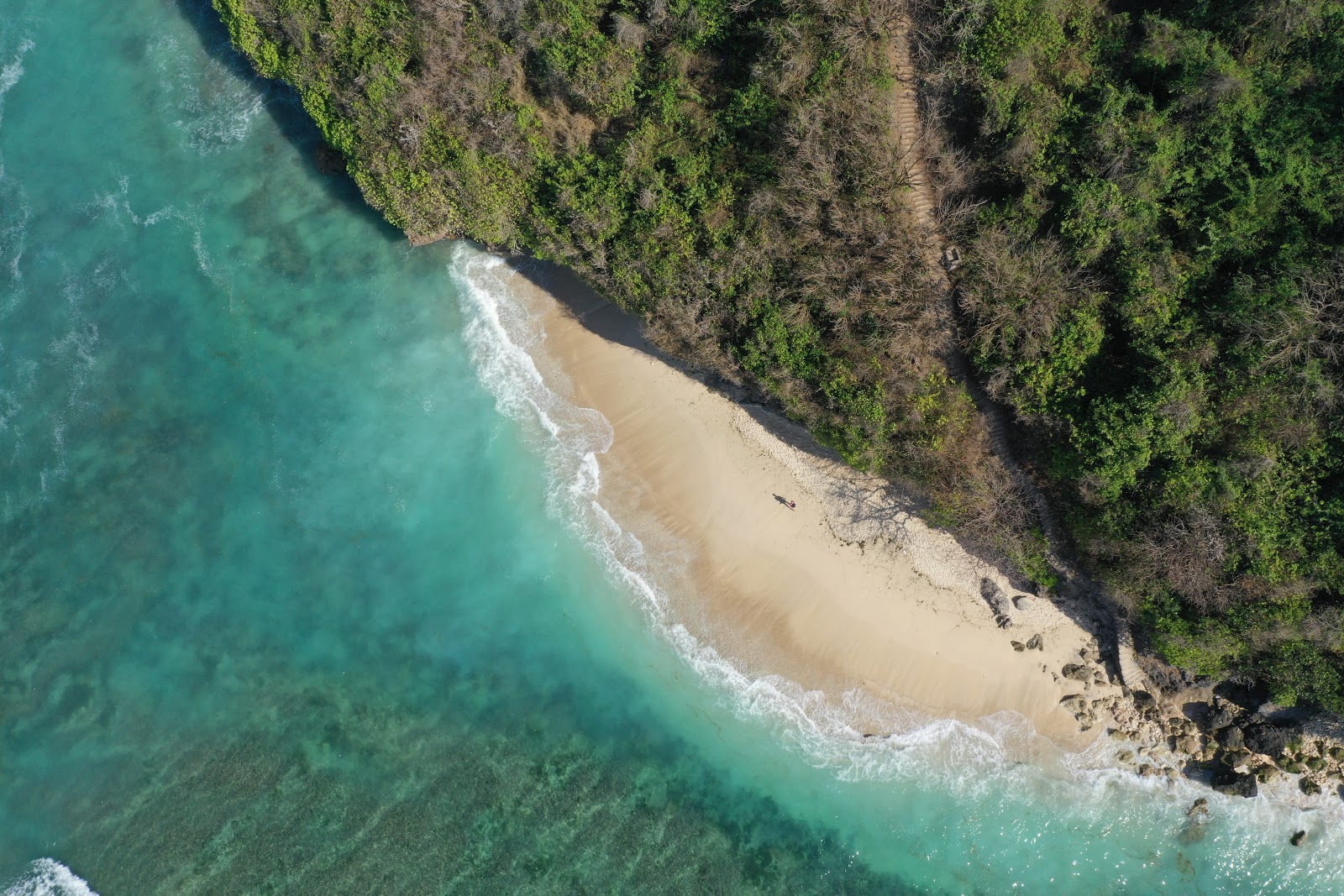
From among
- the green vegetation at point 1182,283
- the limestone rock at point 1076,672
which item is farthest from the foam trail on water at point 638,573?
the green vegetation at point 1182,283

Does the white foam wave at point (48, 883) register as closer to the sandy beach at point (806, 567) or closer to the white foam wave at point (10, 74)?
the sandy beach at point (806, 567)

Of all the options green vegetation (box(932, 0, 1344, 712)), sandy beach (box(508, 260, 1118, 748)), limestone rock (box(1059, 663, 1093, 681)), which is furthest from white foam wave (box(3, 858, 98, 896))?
green vegetation (box(932, 0, 1344, 712))

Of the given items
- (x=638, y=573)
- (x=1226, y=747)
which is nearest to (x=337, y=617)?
(x=638, y=573)

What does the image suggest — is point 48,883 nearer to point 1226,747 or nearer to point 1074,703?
point 1074,703

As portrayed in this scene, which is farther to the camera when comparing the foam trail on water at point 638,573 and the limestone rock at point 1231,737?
the foam trail on water at point 638,573

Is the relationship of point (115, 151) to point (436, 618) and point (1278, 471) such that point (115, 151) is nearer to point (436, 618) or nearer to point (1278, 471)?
point (436, 618)

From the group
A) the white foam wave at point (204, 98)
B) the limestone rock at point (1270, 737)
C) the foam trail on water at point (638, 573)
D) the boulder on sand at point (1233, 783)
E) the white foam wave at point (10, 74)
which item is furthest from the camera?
the white foam wave at point (10, 74)

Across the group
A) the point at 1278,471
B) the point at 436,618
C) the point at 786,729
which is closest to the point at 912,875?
the point at 786,729
